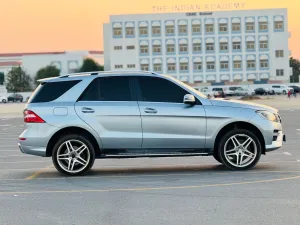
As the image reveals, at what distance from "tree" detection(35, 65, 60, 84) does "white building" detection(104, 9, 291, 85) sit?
115ft

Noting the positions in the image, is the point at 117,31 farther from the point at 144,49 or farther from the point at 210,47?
the point at 210,47

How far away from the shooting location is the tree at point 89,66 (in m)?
141

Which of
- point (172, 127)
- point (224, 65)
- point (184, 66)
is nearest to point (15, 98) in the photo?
point (184, 66)

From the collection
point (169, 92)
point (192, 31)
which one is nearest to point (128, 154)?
point (169, 92)

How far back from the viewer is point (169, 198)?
864 centimetres

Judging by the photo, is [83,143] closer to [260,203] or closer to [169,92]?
[169,92]

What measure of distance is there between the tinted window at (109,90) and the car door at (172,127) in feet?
1.36

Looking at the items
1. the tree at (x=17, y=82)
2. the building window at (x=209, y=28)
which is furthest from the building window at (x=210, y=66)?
the tree at (x=17, y=82)

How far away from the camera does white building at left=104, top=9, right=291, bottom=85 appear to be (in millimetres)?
109812

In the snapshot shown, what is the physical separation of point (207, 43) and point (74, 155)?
10097 centimetres

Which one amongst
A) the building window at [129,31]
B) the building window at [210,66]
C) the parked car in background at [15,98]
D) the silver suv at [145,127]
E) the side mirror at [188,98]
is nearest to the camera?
the side mirror at [188,98]

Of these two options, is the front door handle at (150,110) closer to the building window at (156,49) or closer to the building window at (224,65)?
the building window at (156,49)

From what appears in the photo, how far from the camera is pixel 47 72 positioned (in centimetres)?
14312

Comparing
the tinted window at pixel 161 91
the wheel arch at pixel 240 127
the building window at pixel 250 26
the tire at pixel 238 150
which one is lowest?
the tire at pixel 238 150
